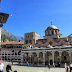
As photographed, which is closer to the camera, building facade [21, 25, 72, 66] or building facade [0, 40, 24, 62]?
building facade [21, 25, 72, 66]

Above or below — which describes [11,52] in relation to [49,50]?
below

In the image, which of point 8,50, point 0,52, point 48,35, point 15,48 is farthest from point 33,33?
point 0,52

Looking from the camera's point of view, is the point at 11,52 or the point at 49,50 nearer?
the point at 49,50

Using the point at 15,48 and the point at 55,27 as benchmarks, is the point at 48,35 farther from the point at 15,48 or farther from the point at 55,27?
the point at 15,48

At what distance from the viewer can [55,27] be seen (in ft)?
143

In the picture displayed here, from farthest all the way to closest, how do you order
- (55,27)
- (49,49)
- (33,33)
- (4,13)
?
(33,33)
(55,27)
(49,49)
(4,13)

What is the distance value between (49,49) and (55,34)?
11324 mm

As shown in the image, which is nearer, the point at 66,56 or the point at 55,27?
the point at 66,56

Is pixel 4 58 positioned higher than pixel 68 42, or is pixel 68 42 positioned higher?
pixel 68 42

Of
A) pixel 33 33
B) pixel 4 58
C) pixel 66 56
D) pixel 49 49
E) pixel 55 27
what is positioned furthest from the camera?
pixel 4 58

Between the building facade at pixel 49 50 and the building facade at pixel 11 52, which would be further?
the building facade at pixel 11 52

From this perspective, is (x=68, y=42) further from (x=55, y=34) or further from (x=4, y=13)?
(x=4, y=13)

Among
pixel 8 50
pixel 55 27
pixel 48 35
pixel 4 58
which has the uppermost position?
pixel 55 27

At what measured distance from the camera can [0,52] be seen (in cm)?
5169
